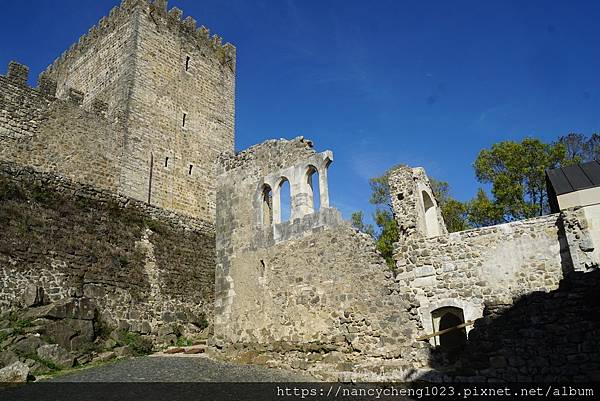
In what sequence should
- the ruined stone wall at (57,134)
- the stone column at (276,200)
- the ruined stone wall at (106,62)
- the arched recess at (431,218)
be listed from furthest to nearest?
the ruined stone wall at (106,62)
the ruined stone wall at (57,134)
the arched recess at (431,218)
the stone column at (276,200)

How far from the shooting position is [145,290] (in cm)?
1366

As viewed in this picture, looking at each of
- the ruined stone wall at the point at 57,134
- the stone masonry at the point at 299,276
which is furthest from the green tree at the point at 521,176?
the ruined stone wall at the point at 57,134

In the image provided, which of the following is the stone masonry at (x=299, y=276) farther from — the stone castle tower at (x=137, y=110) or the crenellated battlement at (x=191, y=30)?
the crenellated battlement at (x=191, y=30)

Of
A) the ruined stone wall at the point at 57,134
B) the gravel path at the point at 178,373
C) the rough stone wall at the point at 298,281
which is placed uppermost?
the ruined stone wall at the point at 57,134

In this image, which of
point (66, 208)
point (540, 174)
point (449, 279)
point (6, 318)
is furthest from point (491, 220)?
point (6, 318)

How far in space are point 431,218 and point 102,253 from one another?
973cm

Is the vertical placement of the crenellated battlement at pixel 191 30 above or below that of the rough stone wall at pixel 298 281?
above

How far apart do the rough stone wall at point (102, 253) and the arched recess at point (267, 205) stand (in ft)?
13.4

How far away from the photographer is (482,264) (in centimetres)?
1274

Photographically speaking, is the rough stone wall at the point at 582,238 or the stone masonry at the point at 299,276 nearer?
the stone masonry at the point at 299,276

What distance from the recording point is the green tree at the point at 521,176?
2162cm

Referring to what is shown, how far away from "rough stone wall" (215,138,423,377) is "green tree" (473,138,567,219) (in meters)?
13.5

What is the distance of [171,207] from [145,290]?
356 inches

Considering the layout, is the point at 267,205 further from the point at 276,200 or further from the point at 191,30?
the point at 191,30
